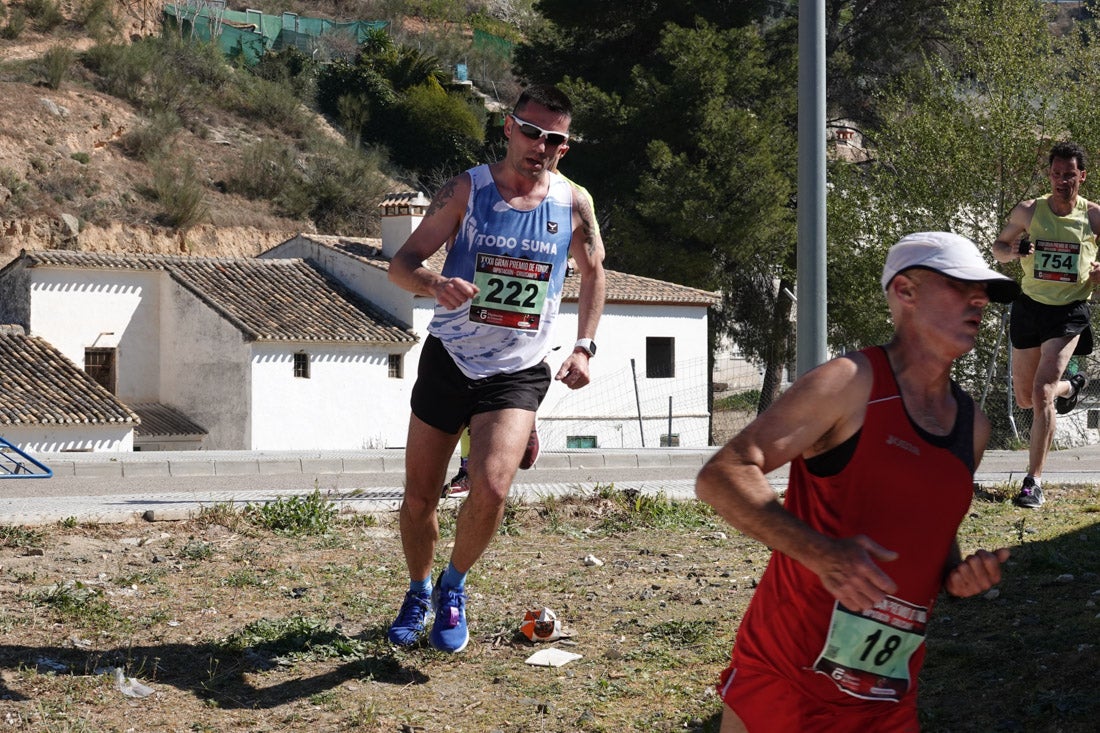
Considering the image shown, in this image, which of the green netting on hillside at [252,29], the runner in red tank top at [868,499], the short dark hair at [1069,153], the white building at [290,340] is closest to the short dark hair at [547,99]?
the runner in red tank top at [868,499]

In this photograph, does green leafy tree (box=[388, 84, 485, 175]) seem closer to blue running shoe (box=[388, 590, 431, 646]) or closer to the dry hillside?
the dry hillside

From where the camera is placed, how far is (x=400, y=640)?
5266 millimetres

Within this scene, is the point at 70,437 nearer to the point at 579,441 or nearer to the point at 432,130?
the point at 579,441

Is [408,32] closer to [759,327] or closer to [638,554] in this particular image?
[759,327]

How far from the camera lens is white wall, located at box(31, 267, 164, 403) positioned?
123ft

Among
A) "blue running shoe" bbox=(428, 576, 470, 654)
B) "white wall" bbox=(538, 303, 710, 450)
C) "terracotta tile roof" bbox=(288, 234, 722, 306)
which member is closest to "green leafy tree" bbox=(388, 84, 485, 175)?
"terracotta tile roof" bbox=(288, 234, 722, 306)

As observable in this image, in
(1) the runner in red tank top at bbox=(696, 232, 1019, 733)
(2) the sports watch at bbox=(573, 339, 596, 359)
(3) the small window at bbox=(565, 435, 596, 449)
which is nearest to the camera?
(1) the runner in red tank top at bbox=(696, 232, 1019, 733)

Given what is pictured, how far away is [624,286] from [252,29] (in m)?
37.6

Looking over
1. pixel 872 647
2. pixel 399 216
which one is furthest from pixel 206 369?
pixel 872 647

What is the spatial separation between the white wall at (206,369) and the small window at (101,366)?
151 centimetres

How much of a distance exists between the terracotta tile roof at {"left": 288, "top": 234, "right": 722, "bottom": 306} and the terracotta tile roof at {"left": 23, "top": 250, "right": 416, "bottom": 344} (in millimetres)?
1154

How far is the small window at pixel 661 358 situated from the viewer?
4222cm

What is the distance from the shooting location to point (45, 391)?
33.0 metres

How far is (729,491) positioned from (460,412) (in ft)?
8.24
